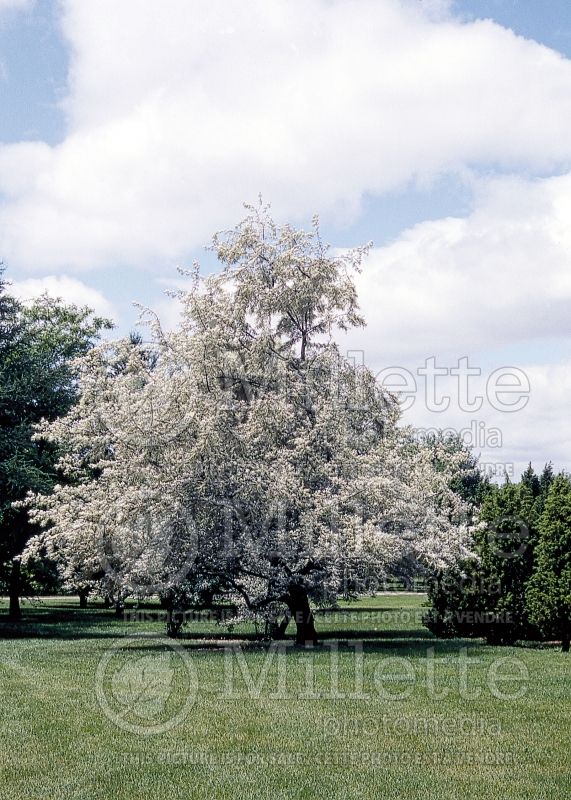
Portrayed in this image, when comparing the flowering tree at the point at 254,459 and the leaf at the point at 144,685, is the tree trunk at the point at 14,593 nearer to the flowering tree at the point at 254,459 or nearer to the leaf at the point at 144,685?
the flowering tree at the point at 254,459

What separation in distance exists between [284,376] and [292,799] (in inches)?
622

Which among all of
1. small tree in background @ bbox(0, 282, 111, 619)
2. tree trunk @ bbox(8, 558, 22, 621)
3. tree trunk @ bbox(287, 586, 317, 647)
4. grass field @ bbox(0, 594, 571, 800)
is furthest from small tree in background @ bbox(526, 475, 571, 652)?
tree trunk @ bbox(8, 558, 22, 621)

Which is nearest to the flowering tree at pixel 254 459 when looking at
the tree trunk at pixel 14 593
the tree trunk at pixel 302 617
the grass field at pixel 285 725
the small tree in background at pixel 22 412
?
the tree trunk at pixel 302 617

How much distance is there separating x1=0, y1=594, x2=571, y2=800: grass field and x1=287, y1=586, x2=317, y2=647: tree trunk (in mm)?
2259

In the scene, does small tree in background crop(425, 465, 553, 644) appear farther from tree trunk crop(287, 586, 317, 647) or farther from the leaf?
the leaf

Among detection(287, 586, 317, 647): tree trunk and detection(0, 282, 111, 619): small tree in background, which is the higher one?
detection(0, 282, 111, 619): small tree in background

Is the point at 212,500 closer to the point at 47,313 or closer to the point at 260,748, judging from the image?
the point at 260,748

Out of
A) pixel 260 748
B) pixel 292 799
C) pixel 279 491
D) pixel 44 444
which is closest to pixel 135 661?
pixel 279 491

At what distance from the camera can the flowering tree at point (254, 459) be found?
2158cm

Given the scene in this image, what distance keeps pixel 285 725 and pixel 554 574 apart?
13.5 m

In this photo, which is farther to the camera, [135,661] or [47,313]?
[47,313]

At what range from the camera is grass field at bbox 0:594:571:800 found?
9039mm

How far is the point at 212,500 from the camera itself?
70.9ft

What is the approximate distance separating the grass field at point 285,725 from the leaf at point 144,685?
0.04 m
